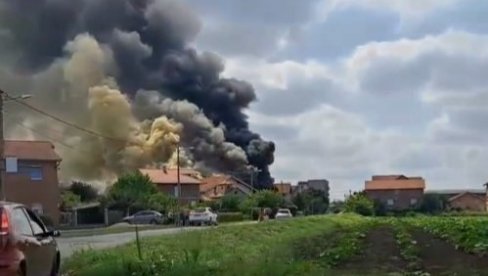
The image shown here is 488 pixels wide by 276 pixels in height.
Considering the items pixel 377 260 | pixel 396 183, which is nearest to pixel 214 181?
pixel 396 183

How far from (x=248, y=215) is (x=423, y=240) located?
5900cm

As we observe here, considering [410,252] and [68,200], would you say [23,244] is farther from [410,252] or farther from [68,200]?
[68,200]

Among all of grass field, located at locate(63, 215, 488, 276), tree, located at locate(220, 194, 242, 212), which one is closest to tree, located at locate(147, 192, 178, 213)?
tree, located at locate(220, 194, 242, 212)

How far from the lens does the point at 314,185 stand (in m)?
145

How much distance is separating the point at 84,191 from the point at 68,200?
808cm

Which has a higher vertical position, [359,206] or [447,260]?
[359,206]

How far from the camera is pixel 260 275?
16.0 metres

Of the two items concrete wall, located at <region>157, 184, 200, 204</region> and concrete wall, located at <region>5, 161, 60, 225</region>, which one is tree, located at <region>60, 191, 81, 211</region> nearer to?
concrete wall, located at <region>5, 161, 60, 225</region>

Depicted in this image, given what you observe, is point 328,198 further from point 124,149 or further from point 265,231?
point 265,231

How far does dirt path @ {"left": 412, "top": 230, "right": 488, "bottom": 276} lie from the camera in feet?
69.7

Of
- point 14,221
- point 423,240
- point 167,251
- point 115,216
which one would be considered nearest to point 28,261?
point 14,221

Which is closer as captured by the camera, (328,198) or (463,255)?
(463,255)

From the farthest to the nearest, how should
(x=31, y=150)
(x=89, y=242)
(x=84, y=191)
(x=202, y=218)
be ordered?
1. (x=84, y=191)
2. (x=31, y=150)
3. (x=202, y=218)
4. (x=89, y=242)

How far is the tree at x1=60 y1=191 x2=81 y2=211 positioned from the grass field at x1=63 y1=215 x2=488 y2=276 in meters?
53.9
